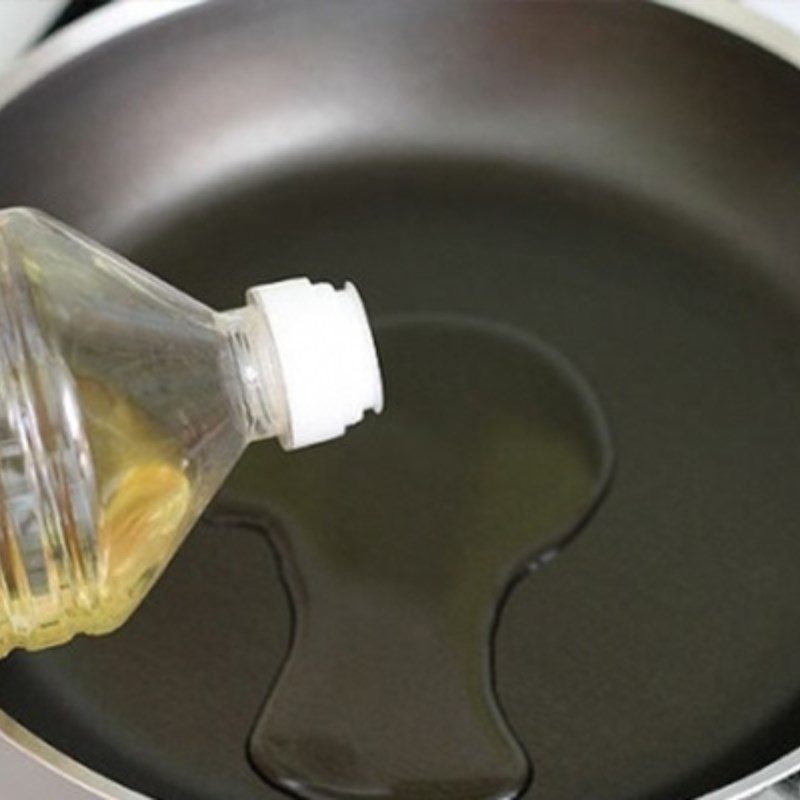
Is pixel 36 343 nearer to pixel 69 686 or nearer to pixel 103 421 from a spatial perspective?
pixel 103 421

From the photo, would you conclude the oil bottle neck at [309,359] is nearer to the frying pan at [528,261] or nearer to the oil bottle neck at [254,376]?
the oil bottle neck at [254,376]

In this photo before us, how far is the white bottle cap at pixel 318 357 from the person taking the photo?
0.52m

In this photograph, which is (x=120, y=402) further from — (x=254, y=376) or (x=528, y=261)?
(x=528, y=261)

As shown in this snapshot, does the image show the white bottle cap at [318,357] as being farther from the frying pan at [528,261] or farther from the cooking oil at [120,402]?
the frying pan at [528,261]

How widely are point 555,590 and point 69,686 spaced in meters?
0.19

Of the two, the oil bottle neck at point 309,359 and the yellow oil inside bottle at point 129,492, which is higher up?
the oil bottle neck at point 309,359

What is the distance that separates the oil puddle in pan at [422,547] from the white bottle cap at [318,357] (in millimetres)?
105

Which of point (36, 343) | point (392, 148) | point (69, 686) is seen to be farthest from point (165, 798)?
point (392, 148)

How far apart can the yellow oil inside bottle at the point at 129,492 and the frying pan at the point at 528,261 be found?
0.17 ft

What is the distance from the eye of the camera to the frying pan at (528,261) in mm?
584

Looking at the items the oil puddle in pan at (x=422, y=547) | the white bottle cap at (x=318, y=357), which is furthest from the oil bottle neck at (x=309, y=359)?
the oil puddle in pan at (x=422, y=547)

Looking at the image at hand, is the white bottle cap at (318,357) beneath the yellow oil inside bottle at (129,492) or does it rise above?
above

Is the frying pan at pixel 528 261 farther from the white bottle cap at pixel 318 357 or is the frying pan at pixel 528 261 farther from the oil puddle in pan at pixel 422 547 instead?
the white bottle cap at pixel 318 357

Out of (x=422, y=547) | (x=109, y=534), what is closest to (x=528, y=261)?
(x=422, y=547)
